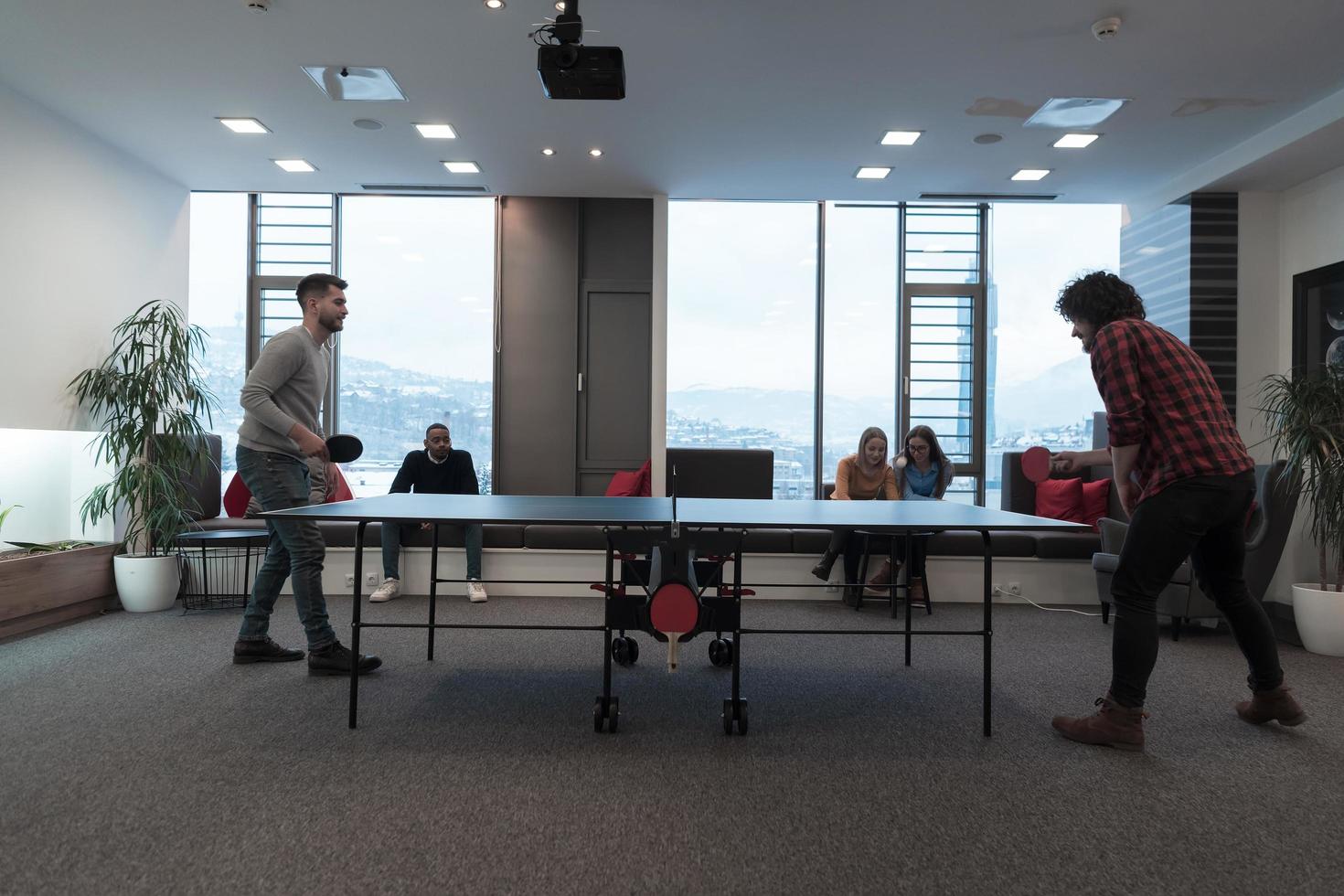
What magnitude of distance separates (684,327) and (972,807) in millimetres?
5063

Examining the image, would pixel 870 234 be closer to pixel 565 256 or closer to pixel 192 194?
pixel 565 256

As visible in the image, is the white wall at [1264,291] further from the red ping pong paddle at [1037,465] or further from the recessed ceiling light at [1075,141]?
the red ping pong paddle at [1037,465]

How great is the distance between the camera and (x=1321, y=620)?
12.7ft

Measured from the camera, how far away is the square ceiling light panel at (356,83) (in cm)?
404

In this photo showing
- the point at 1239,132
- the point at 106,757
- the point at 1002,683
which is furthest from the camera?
the point at 1239,132

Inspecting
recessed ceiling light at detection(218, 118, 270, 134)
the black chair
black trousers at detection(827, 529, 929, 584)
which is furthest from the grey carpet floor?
recessed ceiling light at detection(218, 118, 270, 134)

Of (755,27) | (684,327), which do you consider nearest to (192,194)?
(684,327)

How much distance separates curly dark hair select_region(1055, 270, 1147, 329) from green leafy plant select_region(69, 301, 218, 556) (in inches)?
193

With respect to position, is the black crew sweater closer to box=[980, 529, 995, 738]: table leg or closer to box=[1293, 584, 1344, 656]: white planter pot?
box=[980, 529, 995, 738]: table leg

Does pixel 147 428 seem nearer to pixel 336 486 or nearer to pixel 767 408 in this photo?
pixel 336 486

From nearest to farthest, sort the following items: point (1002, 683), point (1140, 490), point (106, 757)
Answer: point (106, 757) < point (1140, 490) < point (1002, 683)

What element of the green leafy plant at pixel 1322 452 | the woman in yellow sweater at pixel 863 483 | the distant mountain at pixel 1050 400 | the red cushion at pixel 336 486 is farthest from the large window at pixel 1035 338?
the red cushion at pixel 336 486

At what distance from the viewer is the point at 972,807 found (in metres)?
2.05

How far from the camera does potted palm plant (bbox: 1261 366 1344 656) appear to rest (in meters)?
3.82
